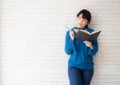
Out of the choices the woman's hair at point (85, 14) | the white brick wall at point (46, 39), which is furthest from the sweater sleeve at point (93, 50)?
the woman's hair at point (85, 14)

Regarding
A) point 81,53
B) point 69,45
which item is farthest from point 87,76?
point 69,45

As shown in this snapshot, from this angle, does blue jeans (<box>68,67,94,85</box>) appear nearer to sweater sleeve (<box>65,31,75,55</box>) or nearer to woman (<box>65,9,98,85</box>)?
woman (<box>65,9,98,85</box>)

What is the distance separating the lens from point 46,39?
9.23 ft

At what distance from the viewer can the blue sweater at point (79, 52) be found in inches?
103

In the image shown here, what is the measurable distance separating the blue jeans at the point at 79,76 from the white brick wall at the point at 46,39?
0.76 feet

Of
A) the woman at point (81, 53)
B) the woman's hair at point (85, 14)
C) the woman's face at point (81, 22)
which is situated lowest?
the woman at point (81, 53)

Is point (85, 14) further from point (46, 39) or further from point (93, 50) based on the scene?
point (46, 39)

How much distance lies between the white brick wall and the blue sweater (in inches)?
6.7

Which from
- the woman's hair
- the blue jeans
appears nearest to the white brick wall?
the woman's hair

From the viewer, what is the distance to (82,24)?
8.79 ft

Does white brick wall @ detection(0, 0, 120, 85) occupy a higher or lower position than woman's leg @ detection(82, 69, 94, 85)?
higher

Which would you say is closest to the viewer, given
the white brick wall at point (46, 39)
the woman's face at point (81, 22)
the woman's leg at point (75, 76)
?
the woman's leg at point (75, 76)

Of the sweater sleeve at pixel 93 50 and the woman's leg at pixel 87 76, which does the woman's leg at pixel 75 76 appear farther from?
the sweater sleeve at pixel 93 50

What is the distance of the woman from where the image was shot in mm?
2611
